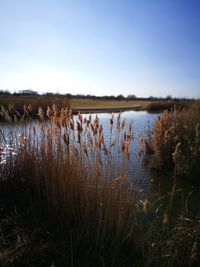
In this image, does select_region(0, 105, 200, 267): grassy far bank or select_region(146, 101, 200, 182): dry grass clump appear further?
select_region(146, 101, 200, 182): dry grass clump

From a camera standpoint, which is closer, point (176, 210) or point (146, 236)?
point (146, 236)

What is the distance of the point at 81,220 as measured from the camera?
3309 mm

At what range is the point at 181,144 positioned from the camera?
8203 millimetres

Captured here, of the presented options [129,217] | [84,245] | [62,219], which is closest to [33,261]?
[84,245]

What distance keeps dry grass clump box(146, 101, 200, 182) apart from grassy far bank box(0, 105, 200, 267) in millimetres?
4035

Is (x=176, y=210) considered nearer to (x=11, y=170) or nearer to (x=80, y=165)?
(x=80, y=165)

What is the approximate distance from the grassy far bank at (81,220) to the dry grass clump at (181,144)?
4035 millimetres

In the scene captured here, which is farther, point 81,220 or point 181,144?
point 181,144

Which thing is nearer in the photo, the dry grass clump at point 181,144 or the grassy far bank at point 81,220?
the grassy far bank at point 81,220

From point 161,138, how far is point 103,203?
5543 mm

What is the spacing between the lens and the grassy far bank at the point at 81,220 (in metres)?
2.90

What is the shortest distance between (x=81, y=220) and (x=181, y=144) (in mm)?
5491

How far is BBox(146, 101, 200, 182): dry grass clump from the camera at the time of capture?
290 inches

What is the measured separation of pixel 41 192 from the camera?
4.09 metres
